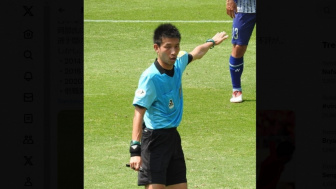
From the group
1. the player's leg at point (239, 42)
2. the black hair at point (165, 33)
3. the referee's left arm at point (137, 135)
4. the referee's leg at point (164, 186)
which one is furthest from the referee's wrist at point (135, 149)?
the player's leg at point (239, 42)

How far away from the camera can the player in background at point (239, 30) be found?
45.5 feet

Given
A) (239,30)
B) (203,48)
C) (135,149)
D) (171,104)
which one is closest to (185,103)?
(239,30)

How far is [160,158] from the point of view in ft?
27.9

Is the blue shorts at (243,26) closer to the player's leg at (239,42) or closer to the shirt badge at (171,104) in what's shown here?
the player's leg at (239,42)

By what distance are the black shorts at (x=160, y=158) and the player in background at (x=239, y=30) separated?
550 centimetres

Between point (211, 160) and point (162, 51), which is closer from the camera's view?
point (162, 51)

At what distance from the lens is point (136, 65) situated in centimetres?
1666

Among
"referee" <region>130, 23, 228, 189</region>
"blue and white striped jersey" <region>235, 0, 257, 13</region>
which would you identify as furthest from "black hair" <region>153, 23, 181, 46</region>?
"blue and white striped jersey" <region>235, 0, 257, 13</region>

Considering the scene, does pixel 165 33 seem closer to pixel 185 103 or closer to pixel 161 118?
pixel 161 118
